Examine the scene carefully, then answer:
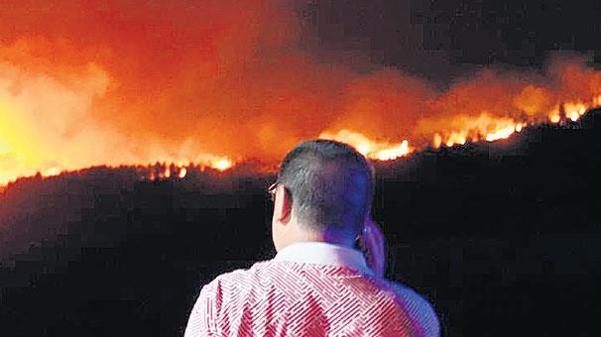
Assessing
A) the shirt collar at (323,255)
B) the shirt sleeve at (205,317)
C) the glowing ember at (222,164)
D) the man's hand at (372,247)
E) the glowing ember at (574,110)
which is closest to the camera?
the shirt sleeve at (205,317)

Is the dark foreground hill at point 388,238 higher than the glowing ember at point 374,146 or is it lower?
lower

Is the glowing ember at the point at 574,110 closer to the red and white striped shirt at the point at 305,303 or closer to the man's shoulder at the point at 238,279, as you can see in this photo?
the red and white striped shirt at the point at 305,303

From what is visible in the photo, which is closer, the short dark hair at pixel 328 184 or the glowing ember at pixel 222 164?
the short dark hair at pixel 328 184

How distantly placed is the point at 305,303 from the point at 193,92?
168 inches

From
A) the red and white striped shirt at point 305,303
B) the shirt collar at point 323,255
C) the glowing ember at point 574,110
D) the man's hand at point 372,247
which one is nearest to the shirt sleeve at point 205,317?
the red and white striped shirt at point 305,303

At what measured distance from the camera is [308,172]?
5.34ft

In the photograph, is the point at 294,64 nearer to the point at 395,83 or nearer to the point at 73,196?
the point at 395,83

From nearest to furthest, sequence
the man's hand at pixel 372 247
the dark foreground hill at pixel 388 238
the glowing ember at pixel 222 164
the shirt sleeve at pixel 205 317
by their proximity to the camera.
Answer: the shirt sleeve at pixel 205 317 < the man's hand at pixel 372 247 < the dark foreground hill at pixel 388 238 < the glowing ember at pixel 222 164

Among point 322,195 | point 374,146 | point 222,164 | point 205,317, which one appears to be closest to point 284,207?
point 322,195

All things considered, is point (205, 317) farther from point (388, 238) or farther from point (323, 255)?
point (388, 238)

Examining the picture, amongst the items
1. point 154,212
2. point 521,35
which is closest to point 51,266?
point 154,212

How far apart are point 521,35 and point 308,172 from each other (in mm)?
4853

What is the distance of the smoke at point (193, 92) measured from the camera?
5.23 metres

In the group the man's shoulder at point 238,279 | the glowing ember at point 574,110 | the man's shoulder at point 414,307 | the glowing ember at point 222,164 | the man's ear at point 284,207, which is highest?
the glowing ember at point 574,110
